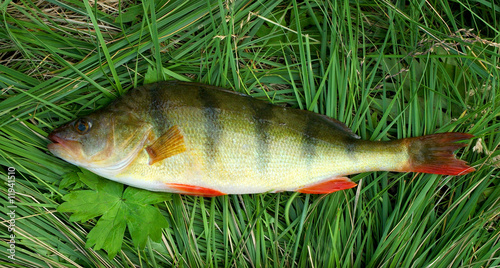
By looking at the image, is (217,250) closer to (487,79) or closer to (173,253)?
(173,253)

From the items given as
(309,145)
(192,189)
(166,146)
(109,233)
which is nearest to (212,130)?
(166,146)

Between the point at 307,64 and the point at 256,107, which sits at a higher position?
the point at 307,64

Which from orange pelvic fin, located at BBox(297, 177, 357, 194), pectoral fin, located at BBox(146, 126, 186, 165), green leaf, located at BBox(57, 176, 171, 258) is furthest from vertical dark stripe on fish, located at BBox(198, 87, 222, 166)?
orange pelvic fin, located at BBox(297, 177, 357, 194)

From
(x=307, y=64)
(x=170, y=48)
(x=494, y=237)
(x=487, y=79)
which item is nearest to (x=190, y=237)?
(x=170, y=48)

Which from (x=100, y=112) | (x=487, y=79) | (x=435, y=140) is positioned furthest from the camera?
(x=487, y=79)

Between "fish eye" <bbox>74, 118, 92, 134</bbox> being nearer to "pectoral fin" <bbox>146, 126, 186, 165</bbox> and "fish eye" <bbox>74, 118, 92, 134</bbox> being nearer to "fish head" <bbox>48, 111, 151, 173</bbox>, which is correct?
"fish head" <bbox>48, 111, 151, 173</bbox>

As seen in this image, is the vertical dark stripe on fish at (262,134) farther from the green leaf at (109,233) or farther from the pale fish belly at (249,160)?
the green leaf at (109,233)
